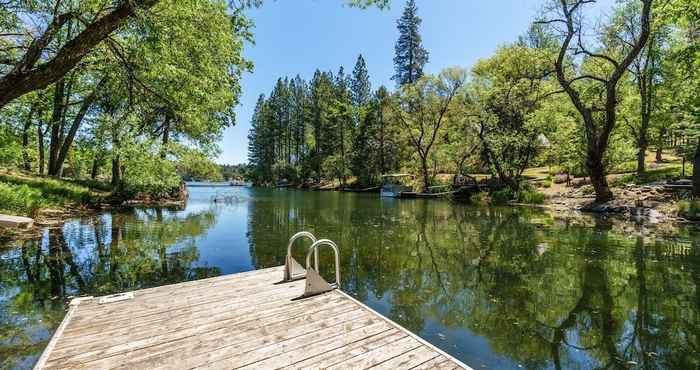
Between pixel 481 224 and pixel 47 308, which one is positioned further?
pixel 481 224

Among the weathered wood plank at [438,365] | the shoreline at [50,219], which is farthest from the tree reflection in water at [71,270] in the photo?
the weathered wood plank at [438,365]

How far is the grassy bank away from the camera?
38.5 ft

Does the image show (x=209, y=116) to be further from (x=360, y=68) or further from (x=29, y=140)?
(x=360, y=68)

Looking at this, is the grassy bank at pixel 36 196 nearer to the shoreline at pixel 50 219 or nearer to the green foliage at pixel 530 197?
the shoreline at pixel 50 219

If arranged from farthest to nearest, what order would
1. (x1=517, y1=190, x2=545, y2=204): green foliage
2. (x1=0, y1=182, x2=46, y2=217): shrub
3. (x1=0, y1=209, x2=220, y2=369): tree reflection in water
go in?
(x1=517, y1=190, x2=545, y2=204): green foliage, (x1=0, y1=182, x2=46, y2=217): shrub, (x1=0, y1=209, x2=220, y2=369): tree reflection in water

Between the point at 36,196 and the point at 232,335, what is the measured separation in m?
15.2

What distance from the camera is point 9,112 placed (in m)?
18.1

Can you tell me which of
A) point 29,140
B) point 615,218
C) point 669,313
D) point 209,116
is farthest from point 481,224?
point 29,140

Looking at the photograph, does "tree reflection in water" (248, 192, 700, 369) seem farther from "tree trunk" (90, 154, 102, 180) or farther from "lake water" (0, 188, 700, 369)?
"tree trunk" (90, 154, 102, 180)

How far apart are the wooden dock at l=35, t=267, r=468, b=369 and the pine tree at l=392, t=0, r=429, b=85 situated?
47418mm

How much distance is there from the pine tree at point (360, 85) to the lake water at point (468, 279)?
144 ft

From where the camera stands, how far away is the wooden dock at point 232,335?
3.01 meters

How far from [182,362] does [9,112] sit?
2331 cm

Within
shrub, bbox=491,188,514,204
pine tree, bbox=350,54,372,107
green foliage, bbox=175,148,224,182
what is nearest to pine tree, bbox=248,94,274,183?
pine tree, bbox=350,54,372,107
